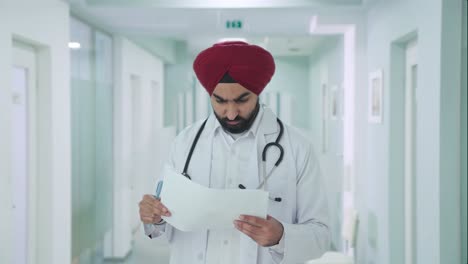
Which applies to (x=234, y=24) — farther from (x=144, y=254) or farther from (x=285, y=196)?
(x=285, y=196)

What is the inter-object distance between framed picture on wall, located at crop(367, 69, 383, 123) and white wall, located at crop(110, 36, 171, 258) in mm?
2855

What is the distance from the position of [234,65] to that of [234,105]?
0.14 metres

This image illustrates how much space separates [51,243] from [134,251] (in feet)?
8.76

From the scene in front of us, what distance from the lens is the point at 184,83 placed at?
942cm

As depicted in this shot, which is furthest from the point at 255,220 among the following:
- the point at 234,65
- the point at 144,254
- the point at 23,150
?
the point at 144,254

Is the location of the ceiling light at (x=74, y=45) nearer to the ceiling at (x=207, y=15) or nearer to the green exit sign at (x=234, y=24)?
the ceiling at (x=207, y=15)

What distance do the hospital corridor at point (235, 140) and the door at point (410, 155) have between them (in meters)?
0.01

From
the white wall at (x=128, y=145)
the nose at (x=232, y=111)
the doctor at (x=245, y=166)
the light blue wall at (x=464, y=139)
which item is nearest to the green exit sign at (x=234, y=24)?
the white wall at (x=128, y=145)

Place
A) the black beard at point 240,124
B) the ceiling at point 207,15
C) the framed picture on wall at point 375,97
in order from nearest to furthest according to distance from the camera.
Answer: the black beard at point 240,124
the framed picture on wall at point 375,97
the ceiling at point 207,15

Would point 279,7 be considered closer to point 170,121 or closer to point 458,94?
point 458,94

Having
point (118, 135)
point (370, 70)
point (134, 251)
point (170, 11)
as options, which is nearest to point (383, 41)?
point (370, 70)

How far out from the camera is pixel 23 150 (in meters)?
3.56

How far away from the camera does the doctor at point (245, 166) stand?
1859 mm

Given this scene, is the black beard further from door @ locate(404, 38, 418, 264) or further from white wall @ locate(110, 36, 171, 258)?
white wall @ locate(110, 36, 171, 258)
